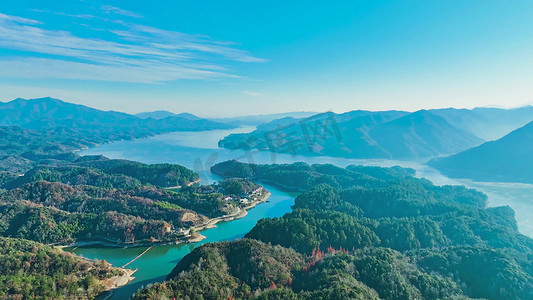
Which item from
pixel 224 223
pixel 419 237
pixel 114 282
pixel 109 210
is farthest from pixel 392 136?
pixel 114 282

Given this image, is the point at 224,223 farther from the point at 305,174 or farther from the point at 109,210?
the point at 305,174

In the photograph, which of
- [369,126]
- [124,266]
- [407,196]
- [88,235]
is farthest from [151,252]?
[369,126]

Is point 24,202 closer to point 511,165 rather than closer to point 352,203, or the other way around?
point 352,203

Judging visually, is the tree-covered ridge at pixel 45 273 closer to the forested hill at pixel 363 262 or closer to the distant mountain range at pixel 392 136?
the forested hill at pixel 363 262

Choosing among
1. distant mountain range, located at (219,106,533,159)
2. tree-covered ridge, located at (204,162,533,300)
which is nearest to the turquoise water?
tree-covered ridge, located at (204,162,533,300)

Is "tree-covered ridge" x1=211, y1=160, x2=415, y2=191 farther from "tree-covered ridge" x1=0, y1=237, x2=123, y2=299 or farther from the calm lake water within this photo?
"tree-covered ridge" x1=0, y1=237, x2=123, y2=299

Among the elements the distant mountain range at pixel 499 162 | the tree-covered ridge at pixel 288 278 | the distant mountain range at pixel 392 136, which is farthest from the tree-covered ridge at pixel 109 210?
the distant mountain range at pixel 499 162
